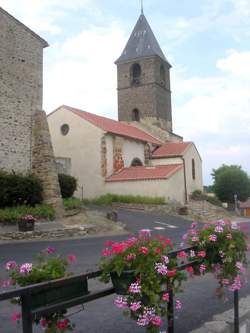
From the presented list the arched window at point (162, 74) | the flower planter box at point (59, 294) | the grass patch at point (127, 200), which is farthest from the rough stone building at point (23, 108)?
the arched window at point (162, 74)

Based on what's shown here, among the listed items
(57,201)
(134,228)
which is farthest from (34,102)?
(134,228)

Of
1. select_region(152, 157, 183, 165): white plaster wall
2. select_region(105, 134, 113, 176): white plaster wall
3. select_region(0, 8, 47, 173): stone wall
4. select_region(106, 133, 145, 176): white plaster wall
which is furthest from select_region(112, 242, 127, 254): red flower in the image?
select_region(152, 157, 183, 165): white plaster wall

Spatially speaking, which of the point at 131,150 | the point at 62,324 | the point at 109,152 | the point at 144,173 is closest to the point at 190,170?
the point at 131,150

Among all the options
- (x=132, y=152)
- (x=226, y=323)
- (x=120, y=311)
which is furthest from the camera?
(x=132, y=152)

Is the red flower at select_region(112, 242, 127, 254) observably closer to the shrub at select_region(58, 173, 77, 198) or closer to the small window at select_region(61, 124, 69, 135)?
the shrub at select_region(58, 173, 77, 198)

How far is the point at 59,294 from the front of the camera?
2.93 meters

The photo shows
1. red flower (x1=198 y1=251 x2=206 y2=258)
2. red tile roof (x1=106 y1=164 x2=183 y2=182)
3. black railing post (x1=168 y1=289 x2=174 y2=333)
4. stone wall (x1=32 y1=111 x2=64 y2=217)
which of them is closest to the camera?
black railing post (x1=168 y1=289 x2=174 y2=333)

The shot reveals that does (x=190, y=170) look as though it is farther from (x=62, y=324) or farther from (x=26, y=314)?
(x=26, y=314)

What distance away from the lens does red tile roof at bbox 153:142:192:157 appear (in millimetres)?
34969

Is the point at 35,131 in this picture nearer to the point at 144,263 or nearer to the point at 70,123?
the point at 70,123

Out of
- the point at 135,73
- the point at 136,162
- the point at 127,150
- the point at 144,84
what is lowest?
the point at 136,162

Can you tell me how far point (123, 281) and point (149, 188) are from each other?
2645cm

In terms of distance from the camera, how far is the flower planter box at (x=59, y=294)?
9.20 feet

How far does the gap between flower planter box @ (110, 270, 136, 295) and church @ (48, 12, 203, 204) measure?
2216 cm
